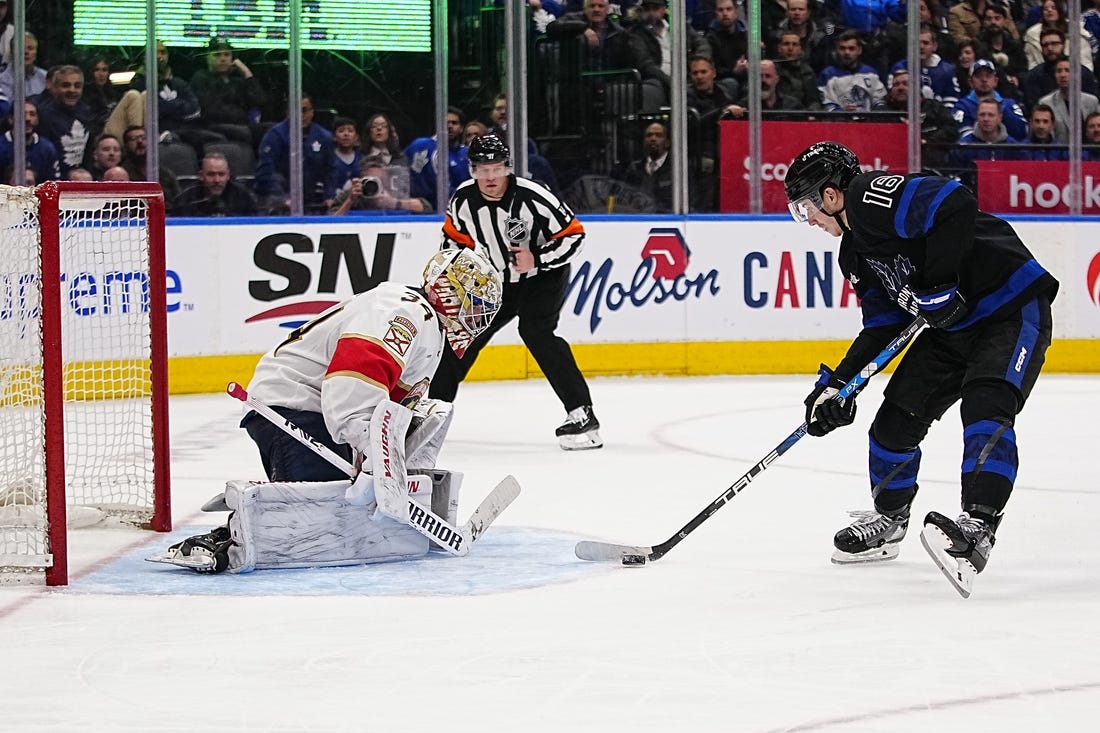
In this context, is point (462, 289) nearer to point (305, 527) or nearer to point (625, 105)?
point (305, 527)

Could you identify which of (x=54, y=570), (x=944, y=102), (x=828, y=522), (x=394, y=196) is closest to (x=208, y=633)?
(x=54, y=570)

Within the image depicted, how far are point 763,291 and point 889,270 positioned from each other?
16.0 feet

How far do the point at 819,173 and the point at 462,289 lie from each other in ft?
2.57

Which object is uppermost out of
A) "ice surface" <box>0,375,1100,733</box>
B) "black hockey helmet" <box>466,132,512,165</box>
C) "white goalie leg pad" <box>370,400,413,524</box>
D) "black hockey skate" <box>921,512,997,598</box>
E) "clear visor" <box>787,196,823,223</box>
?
"black hockey helmet" <box>466,132,512,165</box>

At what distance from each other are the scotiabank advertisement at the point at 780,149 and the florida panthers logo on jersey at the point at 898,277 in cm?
499

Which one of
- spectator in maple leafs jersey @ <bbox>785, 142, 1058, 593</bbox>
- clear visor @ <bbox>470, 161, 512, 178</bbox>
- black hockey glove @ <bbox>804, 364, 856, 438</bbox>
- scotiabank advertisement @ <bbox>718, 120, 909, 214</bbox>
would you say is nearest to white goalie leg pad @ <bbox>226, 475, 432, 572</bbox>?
black hockey glove @ <bbox>804, 364, 856, 438</bbox>

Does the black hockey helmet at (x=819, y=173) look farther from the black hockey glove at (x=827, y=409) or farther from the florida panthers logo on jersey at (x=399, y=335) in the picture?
the florida panthers logo on jersey at (x=399, y=335)

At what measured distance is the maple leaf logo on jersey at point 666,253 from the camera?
8094mm

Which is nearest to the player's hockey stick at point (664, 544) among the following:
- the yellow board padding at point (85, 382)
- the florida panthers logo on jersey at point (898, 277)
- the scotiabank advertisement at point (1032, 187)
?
the florida panthers logo on jersey at point (898, 277)

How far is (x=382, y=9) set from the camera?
7.88 metres

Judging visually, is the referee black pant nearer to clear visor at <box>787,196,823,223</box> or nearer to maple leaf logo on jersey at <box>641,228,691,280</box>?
maple leaf logo on jersey at <box>641,228,691,280</box>

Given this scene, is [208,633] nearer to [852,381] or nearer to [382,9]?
[852,381]

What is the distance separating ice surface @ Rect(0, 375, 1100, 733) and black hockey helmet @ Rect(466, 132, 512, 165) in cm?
140

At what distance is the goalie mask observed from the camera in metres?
3.40
